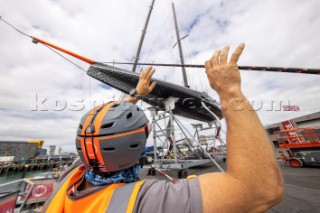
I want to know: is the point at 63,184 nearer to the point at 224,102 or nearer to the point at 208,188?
the point at 208,188

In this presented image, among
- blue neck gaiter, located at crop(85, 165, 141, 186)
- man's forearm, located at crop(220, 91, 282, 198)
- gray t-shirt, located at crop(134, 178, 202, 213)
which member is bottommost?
gray t-shirt, located at crop(134, 178, 202, 213)

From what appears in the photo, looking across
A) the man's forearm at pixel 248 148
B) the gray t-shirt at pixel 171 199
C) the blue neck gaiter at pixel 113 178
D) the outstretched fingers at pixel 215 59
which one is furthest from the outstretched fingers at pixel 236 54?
the blue neck gaiter at pixel 113 178

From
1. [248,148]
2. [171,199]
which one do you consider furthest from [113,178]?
[248,148]

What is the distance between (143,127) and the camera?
1140 millimetres

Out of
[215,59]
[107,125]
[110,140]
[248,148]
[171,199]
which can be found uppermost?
[215,59]

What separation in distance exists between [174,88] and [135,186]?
6116 millimetres

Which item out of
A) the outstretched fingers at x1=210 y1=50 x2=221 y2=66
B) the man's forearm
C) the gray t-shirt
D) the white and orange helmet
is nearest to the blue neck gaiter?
the white and orange helmet

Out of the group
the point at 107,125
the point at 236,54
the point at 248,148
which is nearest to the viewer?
the point at 248,148

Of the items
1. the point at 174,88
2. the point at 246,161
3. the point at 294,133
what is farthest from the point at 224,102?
the point at 294,133

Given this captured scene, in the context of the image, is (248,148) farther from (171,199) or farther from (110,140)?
(110,140)

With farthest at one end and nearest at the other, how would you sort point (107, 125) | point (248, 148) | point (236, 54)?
point (107, 125)
point (236, 54)
point (248, 148)

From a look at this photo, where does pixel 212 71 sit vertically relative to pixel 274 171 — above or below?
above

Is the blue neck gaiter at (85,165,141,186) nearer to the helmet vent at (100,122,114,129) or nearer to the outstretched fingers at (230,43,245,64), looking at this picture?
the helmet vent at (100,122,114,129)

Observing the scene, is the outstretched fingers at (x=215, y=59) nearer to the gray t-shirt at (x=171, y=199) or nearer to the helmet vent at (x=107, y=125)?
the gray t-shirt at (x=171, y=199)
